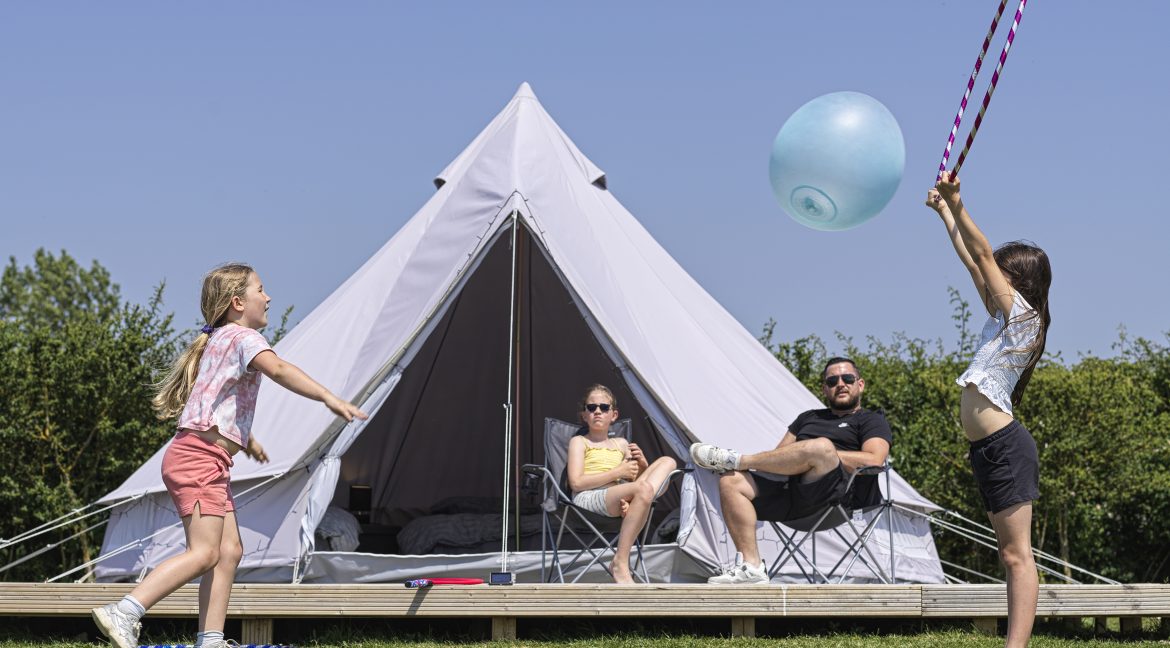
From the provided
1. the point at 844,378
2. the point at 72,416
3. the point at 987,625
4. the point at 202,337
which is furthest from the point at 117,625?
the point at 72,416

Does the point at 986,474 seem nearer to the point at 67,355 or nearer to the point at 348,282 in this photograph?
the point at 348,282

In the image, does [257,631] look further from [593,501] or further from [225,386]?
[593,501]

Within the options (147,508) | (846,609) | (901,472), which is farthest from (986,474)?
(901,472)

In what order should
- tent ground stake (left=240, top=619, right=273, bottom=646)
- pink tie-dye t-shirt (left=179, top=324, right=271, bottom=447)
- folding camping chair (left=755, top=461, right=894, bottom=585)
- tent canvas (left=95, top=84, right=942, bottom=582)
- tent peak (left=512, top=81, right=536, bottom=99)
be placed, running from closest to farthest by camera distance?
pink tie-dye t-shirt (left=179, top=324, right=271, bottom=447), tent ground stake (left=240, top=619, right=273, bottom=646), folding camping chair (left=755, top=461, right=894, bottom=585), tent canvas (left=95, top=84, right=942, bottom=582), tent peak (left=512, top=81, right=536, bottom=99)

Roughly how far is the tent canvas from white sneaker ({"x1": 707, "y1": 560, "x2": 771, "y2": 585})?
1.20 feet

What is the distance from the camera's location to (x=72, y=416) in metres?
6.05

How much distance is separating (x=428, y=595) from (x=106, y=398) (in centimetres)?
297

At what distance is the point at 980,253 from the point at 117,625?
2.02 metres

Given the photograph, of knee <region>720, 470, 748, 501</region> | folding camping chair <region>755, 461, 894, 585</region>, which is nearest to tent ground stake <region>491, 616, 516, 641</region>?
knee <region>720, 470, 748, 501</region>

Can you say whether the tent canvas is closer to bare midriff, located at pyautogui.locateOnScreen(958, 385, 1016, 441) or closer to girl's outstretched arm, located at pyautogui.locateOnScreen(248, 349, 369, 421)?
girl's outstretched arm, located at pyautogui.locateOnScreen(248, 349, 369, 421)

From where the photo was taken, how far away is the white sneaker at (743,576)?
160 inches

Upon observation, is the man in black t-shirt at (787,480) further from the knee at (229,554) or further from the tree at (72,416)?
the tree at (72,416)

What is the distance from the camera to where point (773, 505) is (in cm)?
431

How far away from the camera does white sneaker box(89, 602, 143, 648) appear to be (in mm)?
2689
